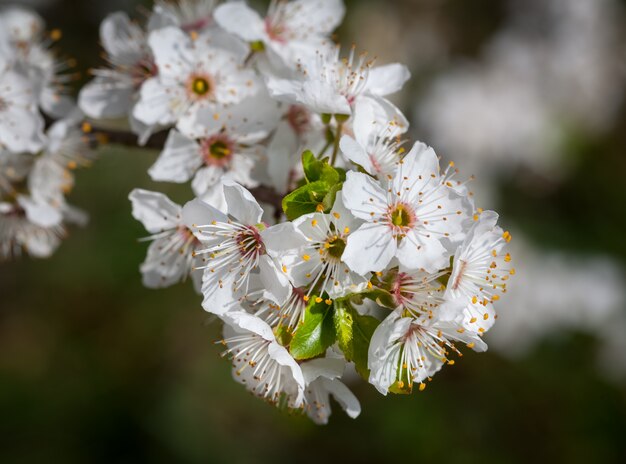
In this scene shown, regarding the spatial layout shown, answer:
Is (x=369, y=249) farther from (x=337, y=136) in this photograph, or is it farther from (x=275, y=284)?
(x=337, y=136)

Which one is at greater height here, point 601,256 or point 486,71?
point 486,71

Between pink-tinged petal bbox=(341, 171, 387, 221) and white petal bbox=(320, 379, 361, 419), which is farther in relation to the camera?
white petal bbox=(320, 379, 361, 419)

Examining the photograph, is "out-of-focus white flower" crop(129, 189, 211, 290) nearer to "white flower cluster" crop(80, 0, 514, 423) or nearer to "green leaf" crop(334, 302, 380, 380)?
"white flower cluster" crop(80, 0, 514, 423)

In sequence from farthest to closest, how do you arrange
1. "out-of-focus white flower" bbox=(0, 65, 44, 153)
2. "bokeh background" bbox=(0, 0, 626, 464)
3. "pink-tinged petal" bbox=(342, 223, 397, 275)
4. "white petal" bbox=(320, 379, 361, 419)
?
"bokeh background" bbox=(0, 0, 626, 464) → "out-of-focus white flower" bbox=(0, 65, 44, 153) → "white petal" bbox=(320, 379, 361, 419) → "pink-tinged petal" bbox=(342, 223, 397, 275)

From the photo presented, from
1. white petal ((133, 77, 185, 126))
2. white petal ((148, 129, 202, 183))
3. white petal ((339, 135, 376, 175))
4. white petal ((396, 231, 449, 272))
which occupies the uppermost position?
white petal ((339, 135, 376, 175))

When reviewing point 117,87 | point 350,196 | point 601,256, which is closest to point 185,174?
point 117,87

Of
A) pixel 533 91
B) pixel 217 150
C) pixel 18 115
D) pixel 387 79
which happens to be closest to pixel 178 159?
pixel 217 150

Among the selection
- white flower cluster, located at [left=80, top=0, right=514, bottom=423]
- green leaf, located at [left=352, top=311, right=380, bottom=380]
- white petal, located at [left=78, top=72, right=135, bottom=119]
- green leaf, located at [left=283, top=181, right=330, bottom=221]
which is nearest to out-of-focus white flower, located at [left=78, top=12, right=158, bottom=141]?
white petal, located at [left=78, top=72, right=135, bottom=119]

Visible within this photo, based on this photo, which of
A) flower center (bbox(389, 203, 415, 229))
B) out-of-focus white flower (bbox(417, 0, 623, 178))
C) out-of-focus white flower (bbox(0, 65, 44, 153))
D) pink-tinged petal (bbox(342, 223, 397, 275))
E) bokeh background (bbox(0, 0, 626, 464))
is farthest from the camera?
out-of-focus white flower (bbox(417, 0, 623, 178))

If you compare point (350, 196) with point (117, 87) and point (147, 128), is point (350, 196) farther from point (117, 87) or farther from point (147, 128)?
point (117, 87)
